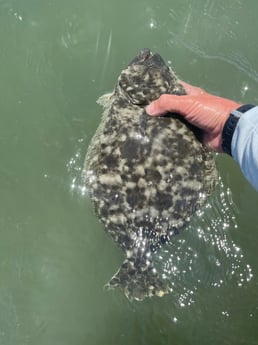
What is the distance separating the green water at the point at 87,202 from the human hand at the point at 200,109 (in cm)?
106

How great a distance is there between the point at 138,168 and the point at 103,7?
3.08 m

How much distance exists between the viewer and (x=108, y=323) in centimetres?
541

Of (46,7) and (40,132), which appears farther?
(46,7)

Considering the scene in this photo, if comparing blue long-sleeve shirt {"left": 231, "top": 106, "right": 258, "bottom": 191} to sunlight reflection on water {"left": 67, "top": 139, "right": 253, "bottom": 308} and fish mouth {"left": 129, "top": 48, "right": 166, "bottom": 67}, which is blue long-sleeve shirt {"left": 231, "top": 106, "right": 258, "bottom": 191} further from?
fish mouth {"left": 129, "top": 48, "right": 166, "bottom": 67}

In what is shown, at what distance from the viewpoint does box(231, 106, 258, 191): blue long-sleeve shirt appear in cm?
422

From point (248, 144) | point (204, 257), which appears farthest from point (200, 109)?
point (204, 257)

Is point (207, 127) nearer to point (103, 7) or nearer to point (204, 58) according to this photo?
point (204, 58)

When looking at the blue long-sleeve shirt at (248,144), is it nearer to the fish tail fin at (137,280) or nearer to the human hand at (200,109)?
the human hand at (200,109)

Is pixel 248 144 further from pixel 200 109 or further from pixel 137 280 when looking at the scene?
pixel 137 280

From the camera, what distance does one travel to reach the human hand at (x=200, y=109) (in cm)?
477

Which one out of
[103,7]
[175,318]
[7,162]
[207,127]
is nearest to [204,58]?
[103,7]

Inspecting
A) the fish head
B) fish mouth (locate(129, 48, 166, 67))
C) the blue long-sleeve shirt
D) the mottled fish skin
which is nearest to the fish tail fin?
the mottled fish skin

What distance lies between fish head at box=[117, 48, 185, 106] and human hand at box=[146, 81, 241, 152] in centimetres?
23

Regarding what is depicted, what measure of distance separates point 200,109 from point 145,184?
881 millimetres
